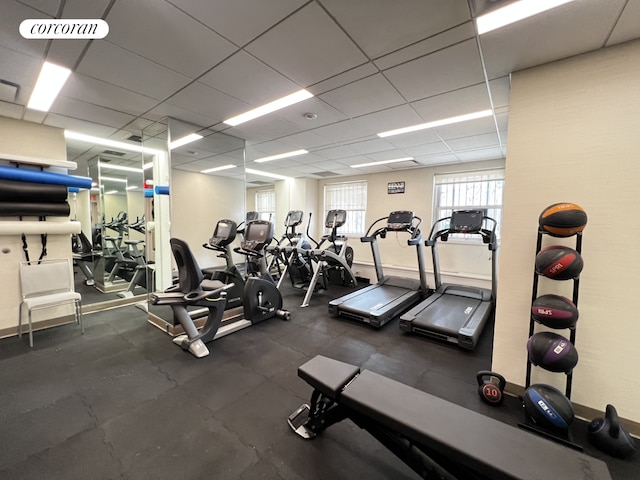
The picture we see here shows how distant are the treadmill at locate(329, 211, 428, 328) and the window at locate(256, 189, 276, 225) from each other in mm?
4404

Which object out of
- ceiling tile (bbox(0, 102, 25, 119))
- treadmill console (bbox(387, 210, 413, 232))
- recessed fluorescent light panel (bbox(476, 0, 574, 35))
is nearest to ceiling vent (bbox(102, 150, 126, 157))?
ceiling tile (bbox(0, 102, 25, 119))

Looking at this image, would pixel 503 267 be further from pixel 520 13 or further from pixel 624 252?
pixel 520 13

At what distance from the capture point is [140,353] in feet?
9.66

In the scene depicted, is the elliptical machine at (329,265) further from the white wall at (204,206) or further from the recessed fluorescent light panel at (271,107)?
the recessed fluorescent light panel at (271,107)

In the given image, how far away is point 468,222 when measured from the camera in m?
4.09

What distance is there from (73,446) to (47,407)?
0.66 metres

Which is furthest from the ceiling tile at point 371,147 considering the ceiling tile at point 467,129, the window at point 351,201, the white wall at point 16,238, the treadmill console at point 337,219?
the white wall at point 16,238

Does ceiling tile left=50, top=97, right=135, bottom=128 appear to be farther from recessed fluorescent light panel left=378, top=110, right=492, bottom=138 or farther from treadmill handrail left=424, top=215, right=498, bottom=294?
treadmill handrail left=424, top=215, right=498, bottom=294

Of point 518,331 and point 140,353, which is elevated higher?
point 518,331

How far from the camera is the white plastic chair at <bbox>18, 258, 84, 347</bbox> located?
10.6 feet

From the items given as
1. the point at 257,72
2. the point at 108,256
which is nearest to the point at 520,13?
the point at 257,72

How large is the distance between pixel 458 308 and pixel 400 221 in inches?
74.0

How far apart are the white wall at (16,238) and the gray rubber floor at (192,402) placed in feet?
1.15

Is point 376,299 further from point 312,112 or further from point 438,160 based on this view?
point 438,160
